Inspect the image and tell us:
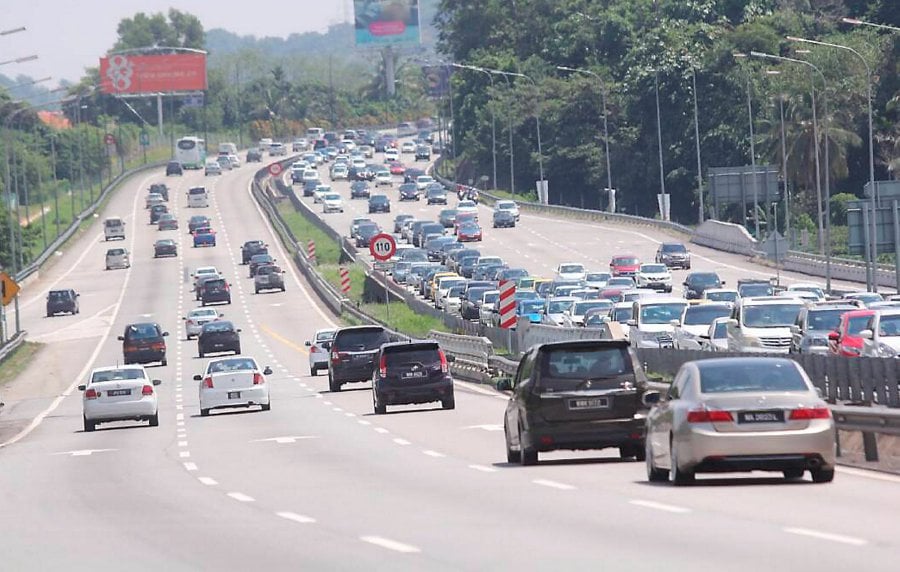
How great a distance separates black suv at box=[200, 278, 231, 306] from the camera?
287 feet

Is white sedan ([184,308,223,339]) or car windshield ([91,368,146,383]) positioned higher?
car windshield ([91,368,146,383])

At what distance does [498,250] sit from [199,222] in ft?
89.8

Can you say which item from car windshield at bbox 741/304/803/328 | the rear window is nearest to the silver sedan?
car windshield at bbox 741/304/803/328

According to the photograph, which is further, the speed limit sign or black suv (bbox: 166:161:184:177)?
black suv (bbox: 166:161:184:177)

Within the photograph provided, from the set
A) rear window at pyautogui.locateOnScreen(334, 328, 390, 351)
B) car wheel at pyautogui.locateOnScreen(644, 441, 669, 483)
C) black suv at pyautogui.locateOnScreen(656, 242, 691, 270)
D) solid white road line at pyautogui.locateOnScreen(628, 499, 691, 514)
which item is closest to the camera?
solid white road line at pyautogui.locateOnScreen(628, 499, 691, 514)

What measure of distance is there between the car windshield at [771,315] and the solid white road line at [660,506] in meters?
21.5

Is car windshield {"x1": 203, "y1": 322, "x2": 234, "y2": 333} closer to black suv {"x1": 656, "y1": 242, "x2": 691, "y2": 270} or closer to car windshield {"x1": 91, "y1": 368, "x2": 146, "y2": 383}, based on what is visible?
car windshield {"x1": 91, "y1": 368, "x2": 146, "y2": 383}

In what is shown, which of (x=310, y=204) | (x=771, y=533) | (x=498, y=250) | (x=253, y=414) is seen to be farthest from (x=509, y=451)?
(x=310, y=204)

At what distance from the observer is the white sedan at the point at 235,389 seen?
4178 cm

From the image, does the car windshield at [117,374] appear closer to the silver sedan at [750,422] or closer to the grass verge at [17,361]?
the grass verge at [17,361]

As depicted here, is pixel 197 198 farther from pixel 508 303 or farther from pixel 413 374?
pixel 413 374

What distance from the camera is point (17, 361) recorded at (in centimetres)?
6812

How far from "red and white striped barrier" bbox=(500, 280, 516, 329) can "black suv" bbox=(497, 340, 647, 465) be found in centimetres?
2734

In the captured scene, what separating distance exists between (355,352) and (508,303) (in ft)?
18.8
